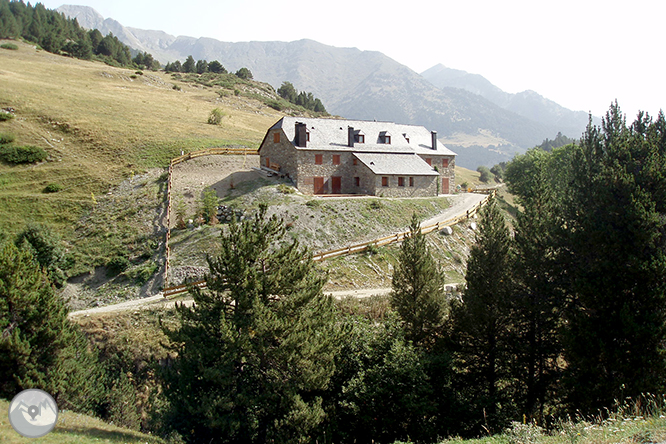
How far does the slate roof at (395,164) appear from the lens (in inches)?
1842

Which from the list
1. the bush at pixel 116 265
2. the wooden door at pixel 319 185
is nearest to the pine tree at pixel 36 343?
the bush at pixel 116 265

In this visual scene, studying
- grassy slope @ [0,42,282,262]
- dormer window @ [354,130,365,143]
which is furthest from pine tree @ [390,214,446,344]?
grassy slope @ [0,42,282,262]

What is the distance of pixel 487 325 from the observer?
20.4 meters

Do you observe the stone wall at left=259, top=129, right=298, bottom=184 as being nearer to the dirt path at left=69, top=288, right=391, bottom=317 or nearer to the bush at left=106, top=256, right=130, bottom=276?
the dirt path at left=69, top=288, right=391, bottom=317

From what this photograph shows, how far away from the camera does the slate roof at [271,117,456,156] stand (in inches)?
1860

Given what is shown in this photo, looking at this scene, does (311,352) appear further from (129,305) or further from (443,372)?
(129,305)

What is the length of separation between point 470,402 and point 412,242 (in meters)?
8.58

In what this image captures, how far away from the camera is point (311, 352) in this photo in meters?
17.0

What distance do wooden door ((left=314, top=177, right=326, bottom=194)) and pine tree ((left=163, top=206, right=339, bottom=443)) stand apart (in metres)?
→ 27.2

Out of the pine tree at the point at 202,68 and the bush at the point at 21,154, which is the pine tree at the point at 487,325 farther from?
the pine tree at the point at 202,68

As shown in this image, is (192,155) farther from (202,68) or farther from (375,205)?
(202,68)

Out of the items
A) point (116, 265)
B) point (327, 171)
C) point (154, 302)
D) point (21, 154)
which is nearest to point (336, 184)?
point (327, 171)

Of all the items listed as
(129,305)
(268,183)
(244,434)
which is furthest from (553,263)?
(268,183)

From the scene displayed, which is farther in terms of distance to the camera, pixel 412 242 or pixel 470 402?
pixel 412 242
